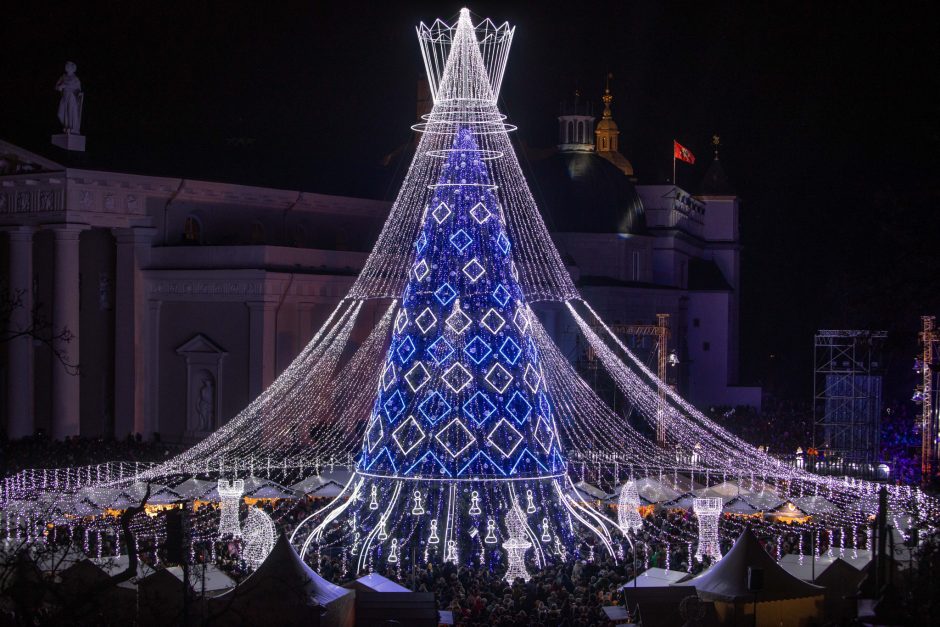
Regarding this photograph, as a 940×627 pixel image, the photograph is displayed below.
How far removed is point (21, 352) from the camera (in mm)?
43969

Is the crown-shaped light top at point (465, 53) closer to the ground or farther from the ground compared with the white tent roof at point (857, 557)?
farther from the ground

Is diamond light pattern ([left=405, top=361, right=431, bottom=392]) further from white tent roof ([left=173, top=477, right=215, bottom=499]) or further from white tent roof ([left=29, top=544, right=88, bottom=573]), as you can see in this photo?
white tent roof ([left=173, top=477, right=215, bottom=499])

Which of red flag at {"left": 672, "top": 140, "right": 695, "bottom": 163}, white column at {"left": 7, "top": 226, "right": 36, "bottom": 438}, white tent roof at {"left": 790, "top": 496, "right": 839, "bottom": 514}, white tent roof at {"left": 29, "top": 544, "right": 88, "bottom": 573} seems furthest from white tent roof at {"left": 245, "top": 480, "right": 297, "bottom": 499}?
red flag at {"left": 672, "top": 140, "right": 695, "bottom": 163}

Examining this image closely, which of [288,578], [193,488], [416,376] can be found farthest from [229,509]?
[288,578]

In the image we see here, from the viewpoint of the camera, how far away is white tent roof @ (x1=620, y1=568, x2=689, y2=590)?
22547mm

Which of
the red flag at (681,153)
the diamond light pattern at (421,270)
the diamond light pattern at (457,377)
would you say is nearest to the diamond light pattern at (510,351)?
the diamond light pattern at (457,377)

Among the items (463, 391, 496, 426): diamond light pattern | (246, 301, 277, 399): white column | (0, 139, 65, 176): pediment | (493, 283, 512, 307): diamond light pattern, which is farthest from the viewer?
(246, 301, 277, 399): white column

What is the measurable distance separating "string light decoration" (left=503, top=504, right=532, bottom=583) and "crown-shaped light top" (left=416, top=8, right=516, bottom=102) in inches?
265

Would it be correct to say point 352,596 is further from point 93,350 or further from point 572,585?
point 93,350

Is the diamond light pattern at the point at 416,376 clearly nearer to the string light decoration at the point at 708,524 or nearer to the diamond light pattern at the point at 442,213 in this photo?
the diamond light pattern at the point at 442,213

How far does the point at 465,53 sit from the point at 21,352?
2355cm

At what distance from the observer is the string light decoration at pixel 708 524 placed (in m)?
27.0

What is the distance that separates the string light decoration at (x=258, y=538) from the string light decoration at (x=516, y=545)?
379cm

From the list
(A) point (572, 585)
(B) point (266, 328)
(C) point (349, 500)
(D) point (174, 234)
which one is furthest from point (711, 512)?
(D) point (174, 234)
